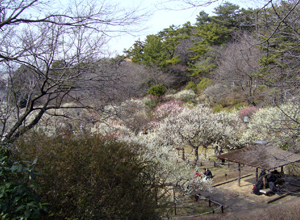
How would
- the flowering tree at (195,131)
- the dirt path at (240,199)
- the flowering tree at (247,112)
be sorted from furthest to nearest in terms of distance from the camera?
the flowering tree at (247,112) < the flowering tree at (195,131) < the dirt path at (240,199)

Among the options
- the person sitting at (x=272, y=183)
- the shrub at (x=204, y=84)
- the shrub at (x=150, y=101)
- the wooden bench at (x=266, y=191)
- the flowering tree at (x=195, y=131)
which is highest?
the shrub at (x=204, y=84)

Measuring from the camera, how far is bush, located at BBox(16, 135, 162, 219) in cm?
319

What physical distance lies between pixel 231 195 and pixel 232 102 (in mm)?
13900

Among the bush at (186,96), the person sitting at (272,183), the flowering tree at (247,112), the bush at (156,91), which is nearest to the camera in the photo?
the person sitting at (272,183)

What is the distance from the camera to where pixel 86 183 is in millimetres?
3385

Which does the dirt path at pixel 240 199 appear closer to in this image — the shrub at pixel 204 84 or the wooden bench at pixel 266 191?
the wooden bench at pixel 266 191

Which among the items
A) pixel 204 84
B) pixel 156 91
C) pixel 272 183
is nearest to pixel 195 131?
pixel 272 183

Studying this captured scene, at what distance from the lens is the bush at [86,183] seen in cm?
319

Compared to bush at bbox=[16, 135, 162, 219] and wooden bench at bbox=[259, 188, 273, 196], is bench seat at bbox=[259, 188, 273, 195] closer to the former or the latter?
wooden bench at bbox=[259, 188, 273, 196]

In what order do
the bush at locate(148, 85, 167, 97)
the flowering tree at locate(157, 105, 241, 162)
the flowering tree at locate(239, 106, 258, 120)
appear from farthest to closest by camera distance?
the bush at locate(148, 85, 167, 97), the flowering tree at locate(239, 106, 258, 120), the flowering tree at locate(157, 105, 241, 162)

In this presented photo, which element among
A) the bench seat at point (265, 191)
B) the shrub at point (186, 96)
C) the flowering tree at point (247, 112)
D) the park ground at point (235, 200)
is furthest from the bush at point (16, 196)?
the shrub at point (186, 96)

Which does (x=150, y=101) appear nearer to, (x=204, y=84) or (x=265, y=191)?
(x=204, y=84)

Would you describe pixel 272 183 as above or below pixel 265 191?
above

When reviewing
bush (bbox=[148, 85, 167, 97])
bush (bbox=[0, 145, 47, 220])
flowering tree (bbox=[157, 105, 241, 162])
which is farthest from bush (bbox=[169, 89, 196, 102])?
bush (bbox=[0, 145, 47, 220])
